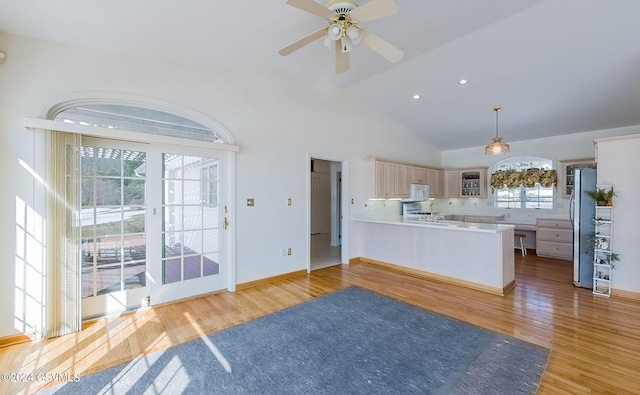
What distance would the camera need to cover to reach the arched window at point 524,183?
20.2ft

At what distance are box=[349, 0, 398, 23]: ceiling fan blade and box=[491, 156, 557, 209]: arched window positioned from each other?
623cm

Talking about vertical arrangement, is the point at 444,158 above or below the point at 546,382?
above

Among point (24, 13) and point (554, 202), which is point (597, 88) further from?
point (24, 13)

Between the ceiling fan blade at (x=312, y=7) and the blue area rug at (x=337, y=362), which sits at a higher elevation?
the ceiling fan blade at (x=312, y=7)

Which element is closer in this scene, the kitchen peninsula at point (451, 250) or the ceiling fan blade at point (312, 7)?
the ceiling fan blade at point (312, 7)

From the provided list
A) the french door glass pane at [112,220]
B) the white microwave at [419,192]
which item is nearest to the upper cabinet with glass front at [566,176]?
the white microwave at [419,192]

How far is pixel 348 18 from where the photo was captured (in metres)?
2.20

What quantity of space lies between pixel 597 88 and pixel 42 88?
23.8 ft

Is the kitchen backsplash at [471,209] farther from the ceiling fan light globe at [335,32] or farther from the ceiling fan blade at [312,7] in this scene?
the ceiling fan blade at [312,7]

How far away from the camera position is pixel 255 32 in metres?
3.00

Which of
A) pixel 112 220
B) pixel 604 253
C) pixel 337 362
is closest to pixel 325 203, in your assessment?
pixel 112 220

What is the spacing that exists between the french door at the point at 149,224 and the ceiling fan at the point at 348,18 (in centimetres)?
204

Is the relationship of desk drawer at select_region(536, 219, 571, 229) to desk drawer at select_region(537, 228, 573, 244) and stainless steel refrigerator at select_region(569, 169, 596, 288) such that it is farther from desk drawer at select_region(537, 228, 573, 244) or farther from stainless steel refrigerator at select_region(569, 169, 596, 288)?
stainless steel refrigerator at select_region(569, 169, 596, 288)

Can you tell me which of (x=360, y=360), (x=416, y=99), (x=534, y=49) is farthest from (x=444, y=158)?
(x=360, y=360)
